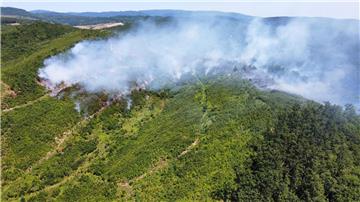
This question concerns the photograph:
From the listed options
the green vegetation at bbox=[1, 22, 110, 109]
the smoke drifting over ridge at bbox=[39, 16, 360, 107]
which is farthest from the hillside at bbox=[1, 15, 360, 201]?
the smoke drifting over ridge at bbox=[39, 16, 360, 107]

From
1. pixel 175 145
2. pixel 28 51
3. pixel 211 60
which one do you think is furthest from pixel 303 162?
pixel 28 51

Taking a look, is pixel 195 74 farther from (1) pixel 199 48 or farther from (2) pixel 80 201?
(2) pixel 80 201

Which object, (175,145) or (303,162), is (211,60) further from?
(303,162)

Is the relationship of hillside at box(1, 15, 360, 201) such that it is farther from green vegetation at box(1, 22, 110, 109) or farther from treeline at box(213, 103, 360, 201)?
green vegetation at box(1, 22, 110, 109)

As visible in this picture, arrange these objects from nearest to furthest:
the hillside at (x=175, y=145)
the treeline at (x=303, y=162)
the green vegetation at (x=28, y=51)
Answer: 1. the treeline at (x=303, y=162)
2. the hillside at (x=175, y=145)
3. the green vegetation at (x=28, y=51)

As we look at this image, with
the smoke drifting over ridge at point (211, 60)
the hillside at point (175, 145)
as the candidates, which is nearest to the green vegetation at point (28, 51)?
the hillside at point (175, 145)

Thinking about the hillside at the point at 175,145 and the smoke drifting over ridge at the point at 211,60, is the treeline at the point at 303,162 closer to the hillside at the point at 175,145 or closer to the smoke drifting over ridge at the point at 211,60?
the hillside at the point at 175,145
